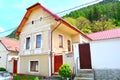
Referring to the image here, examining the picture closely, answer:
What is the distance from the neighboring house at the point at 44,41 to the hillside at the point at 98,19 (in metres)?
25.1

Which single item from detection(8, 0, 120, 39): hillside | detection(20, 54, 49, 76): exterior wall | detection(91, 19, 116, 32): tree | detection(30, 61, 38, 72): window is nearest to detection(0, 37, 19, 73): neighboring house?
detection(20, 54, 49, 76): exterior wall

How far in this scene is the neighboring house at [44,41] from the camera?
1695 centimetres

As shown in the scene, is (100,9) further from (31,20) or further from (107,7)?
(31,20)

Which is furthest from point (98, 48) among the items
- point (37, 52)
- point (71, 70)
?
point (37, 52)

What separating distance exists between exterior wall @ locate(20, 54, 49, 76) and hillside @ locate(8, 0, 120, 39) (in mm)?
26568

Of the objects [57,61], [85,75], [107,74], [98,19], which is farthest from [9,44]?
[98,19]

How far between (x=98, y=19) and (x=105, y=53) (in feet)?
152

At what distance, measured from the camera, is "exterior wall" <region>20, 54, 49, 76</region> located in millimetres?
17150

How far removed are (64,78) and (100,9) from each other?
52.8 m

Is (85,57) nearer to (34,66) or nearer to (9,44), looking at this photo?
(34,66)

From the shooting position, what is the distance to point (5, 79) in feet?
48.2

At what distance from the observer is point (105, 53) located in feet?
40.9

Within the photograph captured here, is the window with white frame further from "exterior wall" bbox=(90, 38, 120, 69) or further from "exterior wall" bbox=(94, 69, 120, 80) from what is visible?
"exterior wall" bbox=(94, 69, 120, 80)

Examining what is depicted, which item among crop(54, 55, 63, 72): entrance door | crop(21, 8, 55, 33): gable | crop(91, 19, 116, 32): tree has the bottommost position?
crop(54, 55, 63, 72): entrance door
